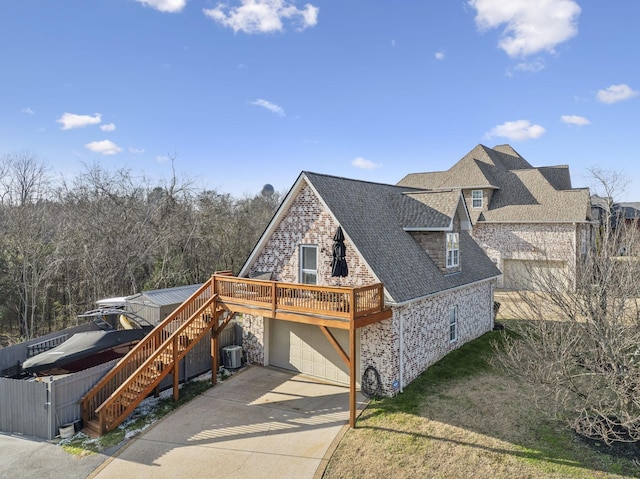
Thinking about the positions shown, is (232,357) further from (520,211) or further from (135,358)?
(520,211)

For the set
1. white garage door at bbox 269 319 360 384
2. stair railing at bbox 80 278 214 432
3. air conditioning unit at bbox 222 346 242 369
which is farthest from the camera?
air conditioning unit at bbox 222 346 242 369

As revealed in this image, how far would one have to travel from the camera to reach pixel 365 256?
12406 mm

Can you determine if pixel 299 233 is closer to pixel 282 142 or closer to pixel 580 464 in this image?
pixel 580 464

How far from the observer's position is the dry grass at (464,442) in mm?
8242

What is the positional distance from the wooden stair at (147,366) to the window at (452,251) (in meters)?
9.30

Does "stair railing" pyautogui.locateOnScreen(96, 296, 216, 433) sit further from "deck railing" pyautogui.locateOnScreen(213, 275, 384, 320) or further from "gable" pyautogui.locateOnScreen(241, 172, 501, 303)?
"gable" pyautogui.locateOnScreen(241, 172, 501, 303)

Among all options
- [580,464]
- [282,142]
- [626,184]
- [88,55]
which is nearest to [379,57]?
[282,142]

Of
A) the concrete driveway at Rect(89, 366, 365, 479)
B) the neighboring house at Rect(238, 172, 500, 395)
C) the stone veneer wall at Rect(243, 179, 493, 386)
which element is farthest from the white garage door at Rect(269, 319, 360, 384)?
the stone veneer wall at Rect(243, 179, 493, 386)

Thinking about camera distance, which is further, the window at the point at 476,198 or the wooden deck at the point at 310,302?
the window at the point at 476,198

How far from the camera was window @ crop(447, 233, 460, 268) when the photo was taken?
1570cm

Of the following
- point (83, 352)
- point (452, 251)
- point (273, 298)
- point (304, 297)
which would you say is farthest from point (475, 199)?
point (83, 352)

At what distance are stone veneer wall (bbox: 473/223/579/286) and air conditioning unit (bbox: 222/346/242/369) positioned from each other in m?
22.5

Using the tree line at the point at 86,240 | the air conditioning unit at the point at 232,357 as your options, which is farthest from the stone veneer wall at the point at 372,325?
the tree line at the point at 86,240

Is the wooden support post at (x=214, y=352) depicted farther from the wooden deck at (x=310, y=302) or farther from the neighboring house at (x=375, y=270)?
the neighboring house at (x=375, y=270)
